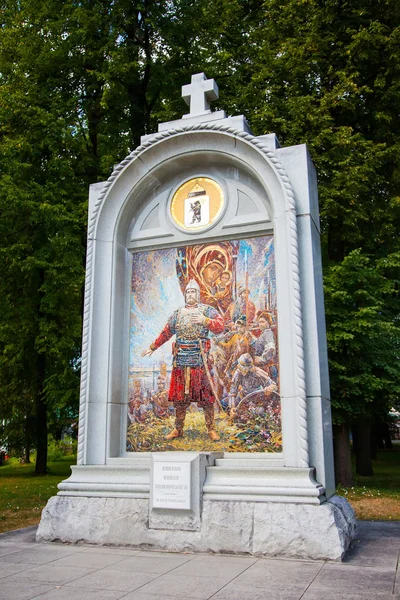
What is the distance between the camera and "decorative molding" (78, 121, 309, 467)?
7.08m

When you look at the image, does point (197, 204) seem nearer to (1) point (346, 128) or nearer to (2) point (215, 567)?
(2) point (215, 567)

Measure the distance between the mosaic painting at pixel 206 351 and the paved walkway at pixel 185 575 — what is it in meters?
1.68

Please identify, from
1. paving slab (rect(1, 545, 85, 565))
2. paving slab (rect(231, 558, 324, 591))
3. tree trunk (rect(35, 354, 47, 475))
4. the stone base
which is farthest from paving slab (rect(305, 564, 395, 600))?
tree trunk (rect(35, 354, 47, 475))

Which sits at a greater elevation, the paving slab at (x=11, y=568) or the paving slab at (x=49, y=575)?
the paving slab at (x=49, y=575)

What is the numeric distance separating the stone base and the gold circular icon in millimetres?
4131

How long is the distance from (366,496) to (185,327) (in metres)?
7.13

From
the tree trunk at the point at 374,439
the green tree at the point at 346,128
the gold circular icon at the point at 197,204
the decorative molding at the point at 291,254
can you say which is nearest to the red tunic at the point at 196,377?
the decorative molding at the point at 291,254

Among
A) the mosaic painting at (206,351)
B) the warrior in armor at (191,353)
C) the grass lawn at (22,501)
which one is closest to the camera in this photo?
the mosaic painting at (206,351)

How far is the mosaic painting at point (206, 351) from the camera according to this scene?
7672 millimetres

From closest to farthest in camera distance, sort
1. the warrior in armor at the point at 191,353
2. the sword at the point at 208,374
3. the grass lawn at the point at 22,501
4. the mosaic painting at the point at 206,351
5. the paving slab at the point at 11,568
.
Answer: the paving slab at the point at 11,568 < the mosaic painting at the point at 206,351 < the sword at the point at 208,374 < the warrior in armor at the point at 191,353 < the grass lawn at the point at 22,501

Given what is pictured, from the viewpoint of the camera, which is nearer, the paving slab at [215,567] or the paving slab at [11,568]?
the paving slab at [215,567]

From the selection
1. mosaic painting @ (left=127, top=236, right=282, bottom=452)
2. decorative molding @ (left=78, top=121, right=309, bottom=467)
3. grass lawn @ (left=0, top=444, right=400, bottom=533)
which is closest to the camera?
decorative molding @ (left=78, top=121, right=309, bottom=467)

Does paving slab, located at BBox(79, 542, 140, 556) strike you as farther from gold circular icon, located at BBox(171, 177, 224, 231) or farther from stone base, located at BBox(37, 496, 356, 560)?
gold circular icon, located at BBox(171, 177, 224, 231)

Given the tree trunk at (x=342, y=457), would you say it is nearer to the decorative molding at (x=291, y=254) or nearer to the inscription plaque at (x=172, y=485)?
the decorative molding at (x=291, y=254)
